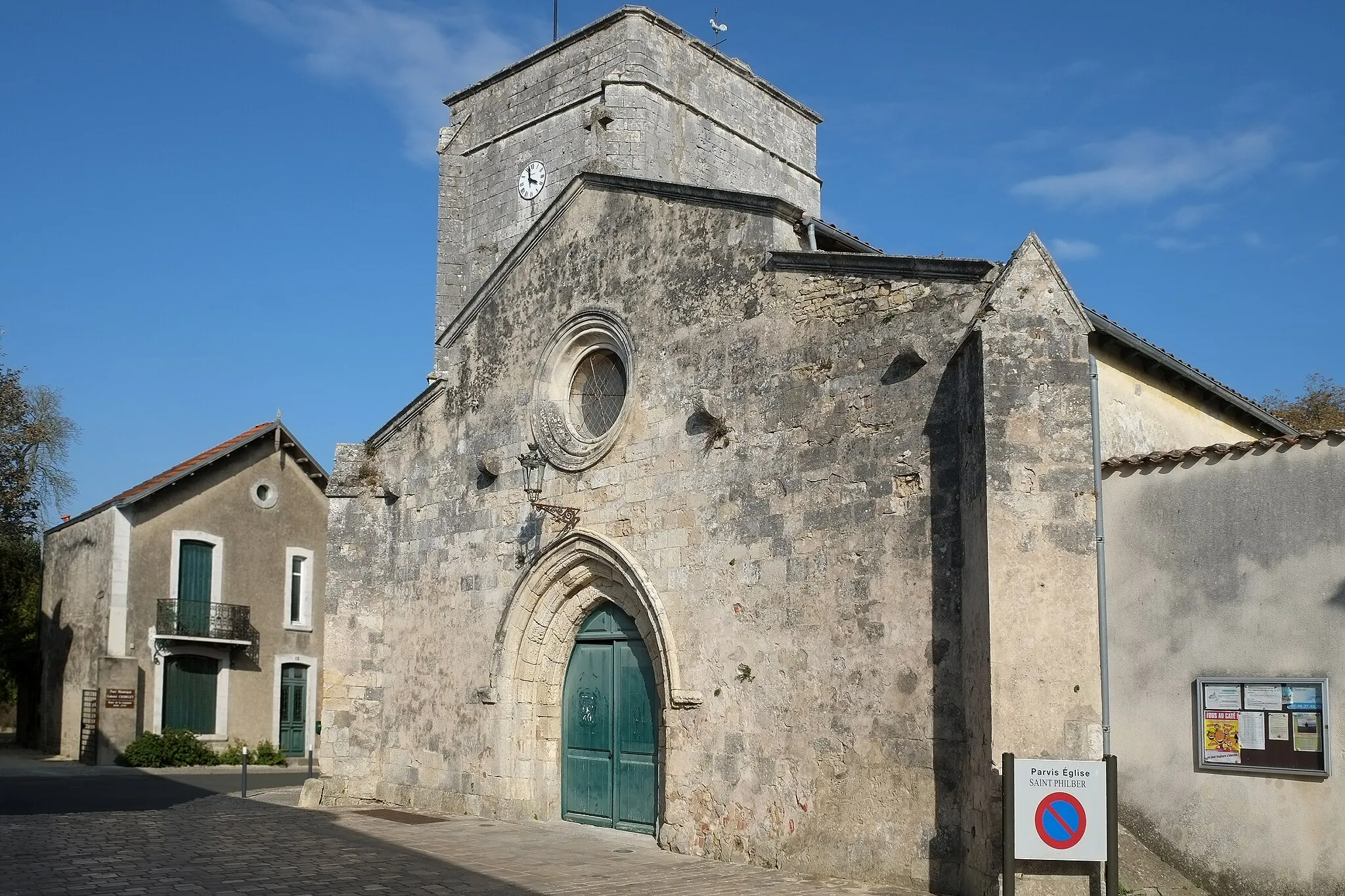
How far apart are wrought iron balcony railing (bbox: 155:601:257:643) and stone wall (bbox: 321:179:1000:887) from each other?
9.21m

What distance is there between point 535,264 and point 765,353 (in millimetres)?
3895

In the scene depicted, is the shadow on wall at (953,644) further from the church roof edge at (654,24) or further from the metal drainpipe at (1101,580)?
the church roof edge at (654,24)

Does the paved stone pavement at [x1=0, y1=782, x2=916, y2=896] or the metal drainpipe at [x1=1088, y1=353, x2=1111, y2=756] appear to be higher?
the metal drainpipe at [x1=1088, y1=353, x2=1111, y2=756]

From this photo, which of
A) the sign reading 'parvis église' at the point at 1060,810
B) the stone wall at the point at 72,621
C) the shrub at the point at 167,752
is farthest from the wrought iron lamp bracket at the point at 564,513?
the stone wall at the point at 72,621

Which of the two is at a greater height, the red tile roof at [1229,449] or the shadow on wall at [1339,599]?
the red tile roof at [1229,449]

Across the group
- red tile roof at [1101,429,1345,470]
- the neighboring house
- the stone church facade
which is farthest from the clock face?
red tile roof at [1101,429,1345,470]

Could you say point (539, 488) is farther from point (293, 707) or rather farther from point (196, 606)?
point (293, 707)

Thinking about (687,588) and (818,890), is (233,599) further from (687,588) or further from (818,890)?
(818,890)

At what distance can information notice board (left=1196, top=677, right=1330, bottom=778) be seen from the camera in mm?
7031

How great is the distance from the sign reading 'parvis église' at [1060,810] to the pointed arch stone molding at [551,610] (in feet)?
15.3

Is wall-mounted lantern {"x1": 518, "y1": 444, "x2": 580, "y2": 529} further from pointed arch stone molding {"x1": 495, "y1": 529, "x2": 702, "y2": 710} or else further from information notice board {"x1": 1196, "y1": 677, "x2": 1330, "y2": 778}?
information notice board {"x1": 1196, "y1": 677, "x2": 1330, "y2": 778}

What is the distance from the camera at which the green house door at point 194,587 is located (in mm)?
22250

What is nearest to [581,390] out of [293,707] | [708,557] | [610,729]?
[708,557]

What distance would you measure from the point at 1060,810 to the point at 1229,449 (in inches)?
100
